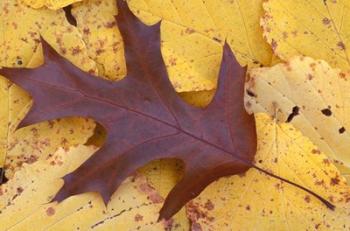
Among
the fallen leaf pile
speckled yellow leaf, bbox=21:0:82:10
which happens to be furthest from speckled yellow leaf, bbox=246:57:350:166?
speckled yellow leaf, bbox=21:0:82:10

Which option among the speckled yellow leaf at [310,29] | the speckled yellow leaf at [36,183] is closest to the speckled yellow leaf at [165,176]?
the speckled yellow leaf at [36,183]

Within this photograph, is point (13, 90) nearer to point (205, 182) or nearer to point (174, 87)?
point (174, 87)

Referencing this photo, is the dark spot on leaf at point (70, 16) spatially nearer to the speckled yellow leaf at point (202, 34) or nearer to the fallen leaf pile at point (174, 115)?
the fallen leaf pile at point (174, 115)

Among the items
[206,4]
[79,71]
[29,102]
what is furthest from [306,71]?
[29,102]

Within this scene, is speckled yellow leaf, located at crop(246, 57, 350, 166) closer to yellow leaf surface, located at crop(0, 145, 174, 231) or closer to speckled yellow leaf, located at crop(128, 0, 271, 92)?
speckled yellow leaf, located at crop(128, 0, 271, 92)

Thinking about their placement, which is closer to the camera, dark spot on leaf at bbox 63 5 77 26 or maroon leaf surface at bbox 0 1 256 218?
maroon leaf surface at bbox 0 1 256 218

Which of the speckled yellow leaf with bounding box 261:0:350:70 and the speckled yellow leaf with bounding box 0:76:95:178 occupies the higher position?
the speckled yellow leaf with bounding box 261:0:350:70
